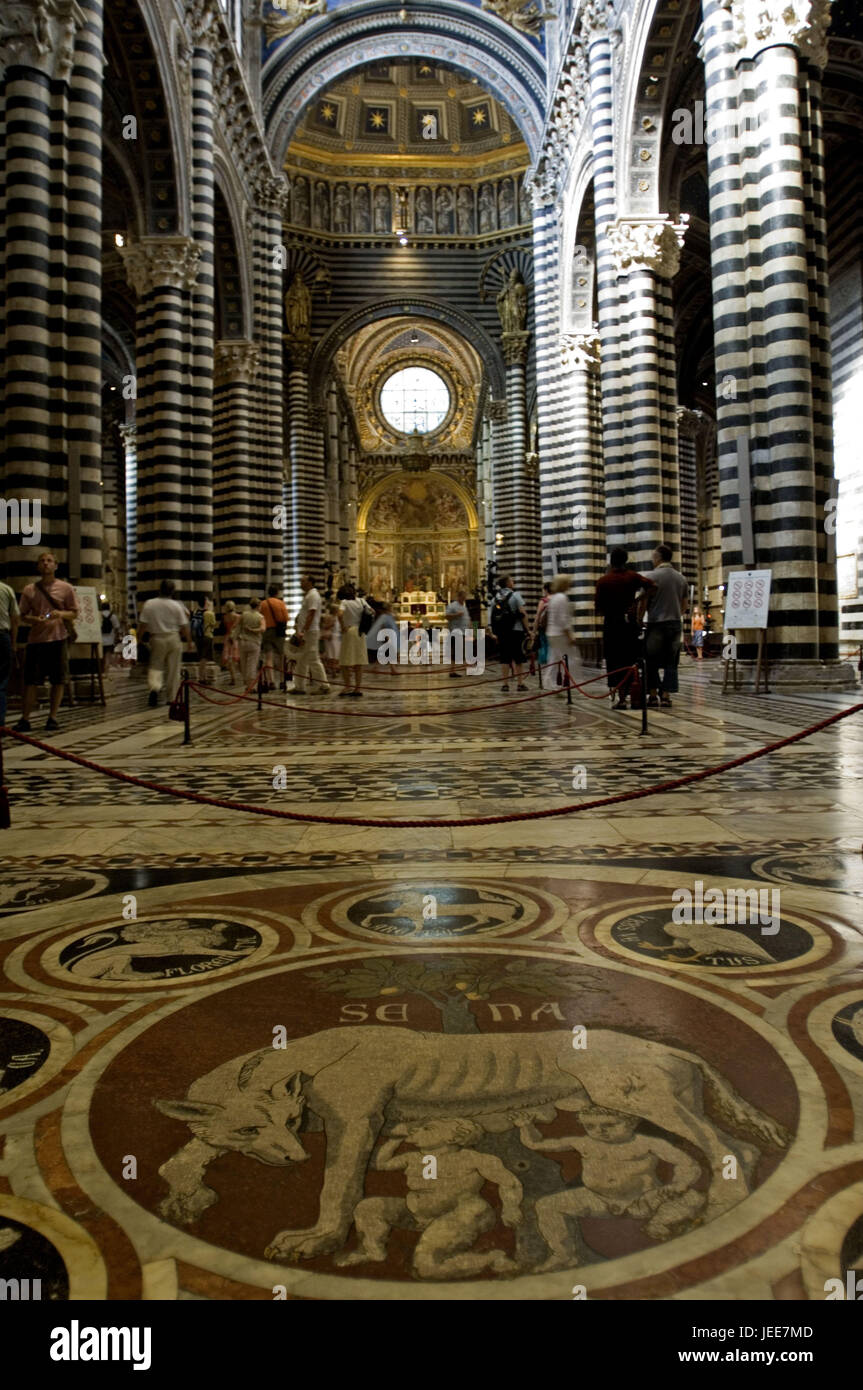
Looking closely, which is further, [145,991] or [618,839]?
[618,839]

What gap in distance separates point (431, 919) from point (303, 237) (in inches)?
1498

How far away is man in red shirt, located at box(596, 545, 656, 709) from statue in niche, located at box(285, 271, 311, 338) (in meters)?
29.7

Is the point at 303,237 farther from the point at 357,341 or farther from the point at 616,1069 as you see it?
the point at 616,1069

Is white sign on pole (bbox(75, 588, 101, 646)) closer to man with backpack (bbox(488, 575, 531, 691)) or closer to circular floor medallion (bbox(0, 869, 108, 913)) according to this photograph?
man with backpack (bbox(488, 575, 531, 691))

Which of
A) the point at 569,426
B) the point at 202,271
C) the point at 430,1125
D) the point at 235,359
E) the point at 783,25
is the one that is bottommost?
the point at 430,1125

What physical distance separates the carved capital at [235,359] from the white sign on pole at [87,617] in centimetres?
1413

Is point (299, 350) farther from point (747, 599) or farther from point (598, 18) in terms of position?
point (747, 599)

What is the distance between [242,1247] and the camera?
48.2 inches

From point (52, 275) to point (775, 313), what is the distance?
9259 mm

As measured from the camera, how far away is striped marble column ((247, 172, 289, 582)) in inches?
920

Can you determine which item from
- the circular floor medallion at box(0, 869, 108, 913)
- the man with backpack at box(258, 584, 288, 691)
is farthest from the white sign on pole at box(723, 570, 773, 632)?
the circular floor medallion at box(0, 869, 108, 913)

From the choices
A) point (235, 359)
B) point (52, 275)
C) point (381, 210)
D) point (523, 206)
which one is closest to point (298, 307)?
point (381, 210)

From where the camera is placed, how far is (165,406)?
17203 millimetres

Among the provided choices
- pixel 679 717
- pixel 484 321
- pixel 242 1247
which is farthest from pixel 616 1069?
pixel 484 321
